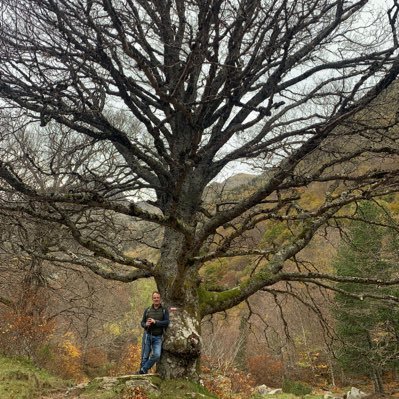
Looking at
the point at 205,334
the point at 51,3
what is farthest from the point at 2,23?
the point at 205,334

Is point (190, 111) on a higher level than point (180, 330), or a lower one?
higher

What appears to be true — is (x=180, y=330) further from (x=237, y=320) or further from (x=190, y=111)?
(x=237, y=320)

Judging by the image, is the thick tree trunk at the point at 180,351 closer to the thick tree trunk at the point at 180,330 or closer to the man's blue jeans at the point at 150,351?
the thick tree trunk at the point at 180,330

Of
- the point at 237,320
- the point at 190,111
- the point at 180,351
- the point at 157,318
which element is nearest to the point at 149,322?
the point at 157,318

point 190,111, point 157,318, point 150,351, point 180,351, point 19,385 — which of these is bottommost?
point 19,385

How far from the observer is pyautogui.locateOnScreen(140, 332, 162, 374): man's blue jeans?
5006mm

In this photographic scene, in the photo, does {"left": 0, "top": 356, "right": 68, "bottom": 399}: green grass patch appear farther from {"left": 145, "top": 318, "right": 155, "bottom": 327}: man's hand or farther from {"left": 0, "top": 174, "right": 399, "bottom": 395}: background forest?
{"left": 145, "top": 318, "right": 155, "bottom": 327}: man's hand

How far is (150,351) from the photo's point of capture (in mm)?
5566

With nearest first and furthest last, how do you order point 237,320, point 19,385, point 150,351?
1. point 150,351
2. point 19,385
3. point 237,320

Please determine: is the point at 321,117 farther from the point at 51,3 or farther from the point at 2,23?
the point at 2,23

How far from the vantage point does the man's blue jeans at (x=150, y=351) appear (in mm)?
5006

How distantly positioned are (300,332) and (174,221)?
94.3 ft

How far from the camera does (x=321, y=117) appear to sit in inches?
207

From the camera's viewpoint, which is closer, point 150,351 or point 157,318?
point 157,318
